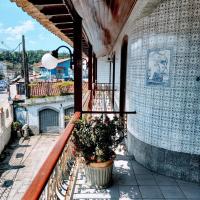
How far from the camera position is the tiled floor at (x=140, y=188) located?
9.97 feet

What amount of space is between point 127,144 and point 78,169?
1.35 metres

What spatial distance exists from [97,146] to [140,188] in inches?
35.6

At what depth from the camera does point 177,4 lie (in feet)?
10.2

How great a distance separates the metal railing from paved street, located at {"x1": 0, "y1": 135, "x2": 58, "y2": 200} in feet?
27.4

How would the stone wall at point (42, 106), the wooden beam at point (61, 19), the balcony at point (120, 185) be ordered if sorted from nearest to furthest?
the balcony at point (120, 185)
the wooden beam at point (61, 19)
the stone wall at point (42, 106)

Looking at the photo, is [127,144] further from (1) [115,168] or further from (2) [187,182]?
(2) [187,182]

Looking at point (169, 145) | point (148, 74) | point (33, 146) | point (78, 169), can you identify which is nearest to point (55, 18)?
point (148, 74)

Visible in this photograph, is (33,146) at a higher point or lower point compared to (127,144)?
lower

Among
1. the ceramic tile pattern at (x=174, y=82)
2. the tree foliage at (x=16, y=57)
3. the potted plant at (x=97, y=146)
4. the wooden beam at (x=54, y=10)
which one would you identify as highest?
the tree foliage at (x=16, y=57)

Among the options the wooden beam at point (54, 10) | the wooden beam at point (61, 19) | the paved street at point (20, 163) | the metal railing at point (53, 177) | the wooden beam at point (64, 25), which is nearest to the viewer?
the metal railing at point (53, 177)

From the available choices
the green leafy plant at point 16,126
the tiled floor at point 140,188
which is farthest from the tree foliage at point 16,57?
the tiled floor at point 140,188

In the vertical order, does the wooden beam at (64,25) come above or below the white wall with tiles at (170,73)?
above

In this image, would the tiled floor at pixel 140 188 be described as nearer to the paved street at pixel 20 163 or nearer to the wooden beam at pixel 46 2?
the wooden beam at pixel 46 2

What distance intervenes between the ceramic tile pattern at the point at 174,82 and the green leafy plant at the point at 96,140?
0.80 meters
